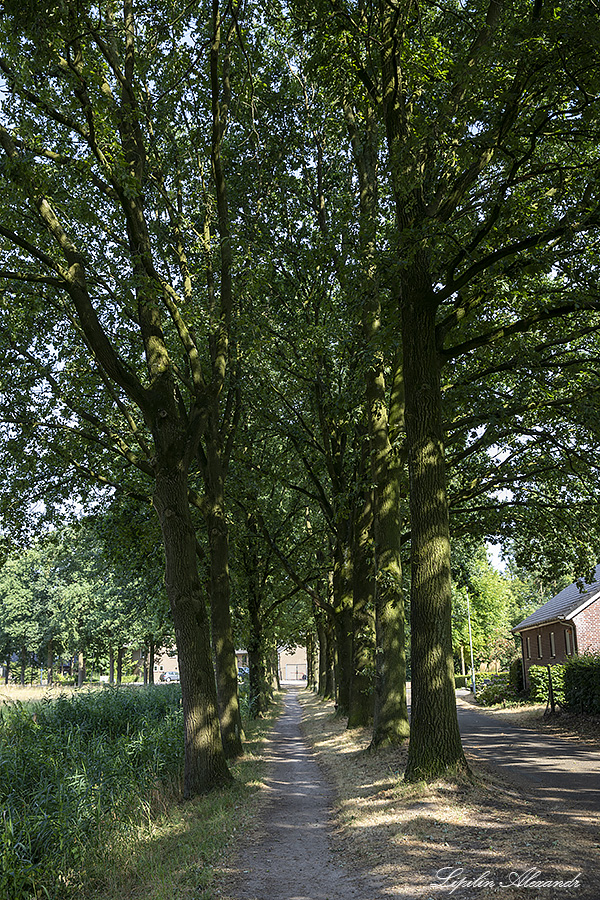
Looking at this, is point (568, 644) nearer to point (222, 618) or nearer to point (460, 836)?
point (222, 618)

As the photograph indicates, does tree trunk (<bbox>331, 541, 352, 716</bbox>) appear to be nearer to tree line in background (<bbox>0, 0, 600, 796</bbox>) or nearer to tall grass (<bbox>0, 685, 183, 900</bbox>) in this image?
tree line in background (<bbox>0, 0, 600, 796</bbox>)

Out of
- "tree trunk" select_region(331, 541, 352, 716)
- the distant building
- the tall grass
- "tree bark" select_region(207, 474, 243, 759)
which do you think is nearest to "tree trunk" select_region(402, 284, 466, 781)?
the tall grass

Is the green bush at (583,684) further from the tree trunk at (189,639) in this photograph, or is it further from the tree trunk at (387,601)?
the tree trunk at (189,639)

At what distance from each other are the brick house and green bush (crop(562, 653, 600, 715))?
6.67 feet

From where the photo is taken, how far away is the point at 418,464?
9.74m

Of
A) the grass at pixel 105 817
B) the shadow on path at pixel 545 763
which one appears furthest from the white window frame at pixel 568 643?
the grass at pixel 105 817

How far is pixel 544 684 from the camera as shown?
26453 mm

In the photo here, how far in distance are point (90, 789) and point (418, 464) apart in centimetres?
594

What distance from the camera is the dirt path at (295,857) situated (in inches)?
245

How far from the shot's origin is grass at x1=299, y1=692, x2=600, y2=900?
571cm

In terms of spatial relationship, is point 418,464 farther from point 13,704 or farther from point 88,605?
point 88,605

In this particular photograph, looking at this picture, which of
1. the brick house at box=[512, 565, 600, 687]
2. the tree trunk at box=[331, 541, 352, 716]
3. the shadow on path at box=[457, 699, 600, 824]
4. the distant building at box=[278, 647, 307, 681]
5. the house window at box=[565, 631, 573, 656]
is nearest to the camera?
the shadow on path at box=[457, 699, 600, 824]

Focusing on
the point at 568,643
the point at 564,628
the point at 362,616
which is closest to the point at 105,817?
the point at 362,616

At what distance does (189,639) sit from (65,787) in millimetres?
2641
